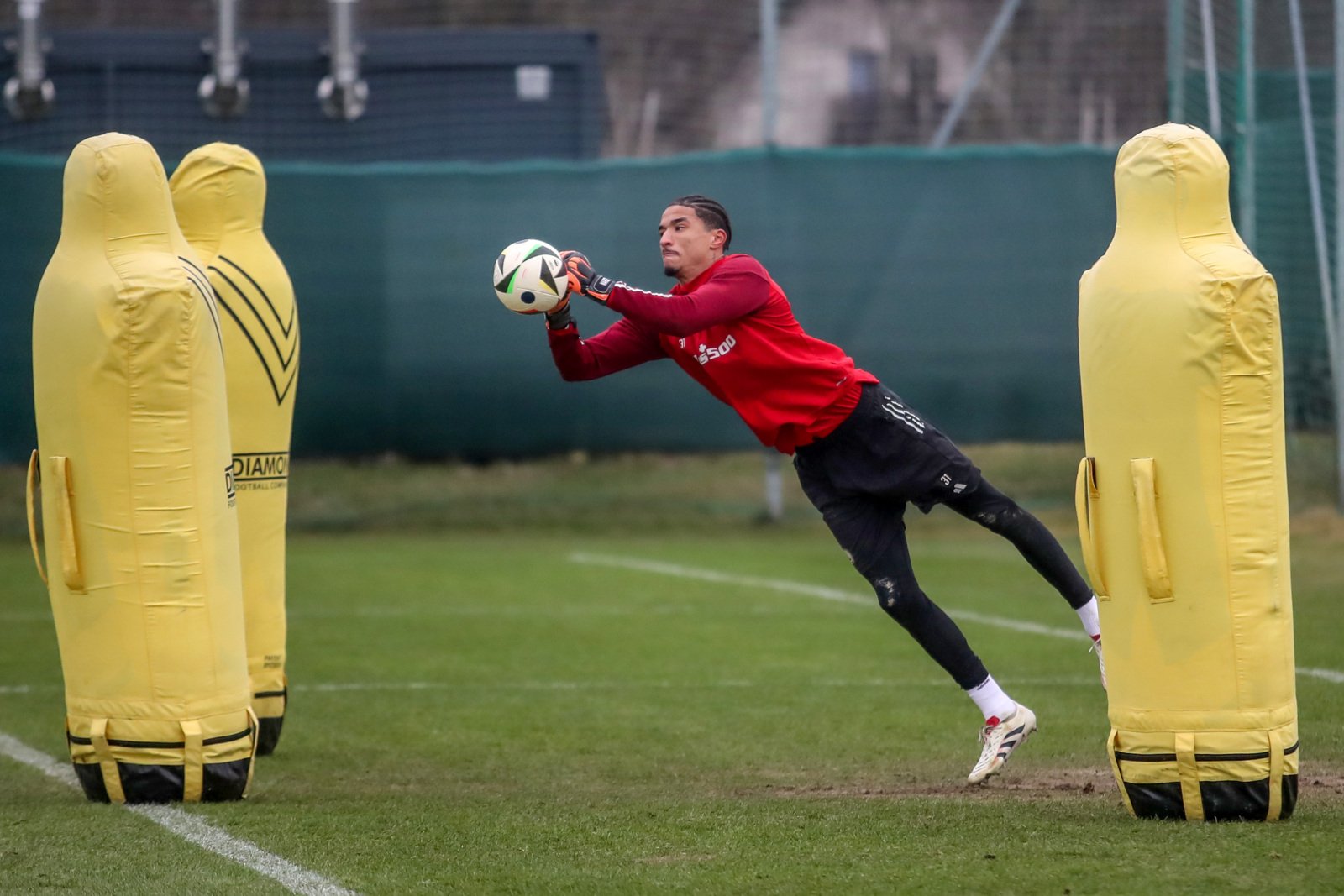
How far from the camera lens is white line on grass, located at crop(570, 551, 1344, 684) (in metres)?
9.38

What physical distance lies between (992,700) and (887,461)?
3.07ft

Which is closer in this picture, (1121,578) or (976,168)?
(1121,578)

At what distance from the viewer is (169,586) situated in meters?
5.53

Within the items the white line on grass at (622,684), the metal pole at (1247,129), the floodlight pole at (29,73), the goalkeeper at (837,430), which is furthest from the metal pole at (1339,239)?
the floodlight pole at (29,73)

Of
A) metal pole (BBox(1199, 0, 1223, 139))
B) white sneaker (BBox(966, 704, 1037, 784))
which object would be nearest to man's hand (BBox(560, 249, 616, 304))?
white sneaker (BBox(966, 704, 1037, 784))

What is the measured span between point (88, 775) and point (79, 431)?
1.13 metres

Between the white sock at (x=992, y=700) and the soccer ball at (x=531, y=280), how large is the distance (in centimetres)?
200

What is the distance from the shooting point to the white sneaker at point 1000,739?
5766 millimetres

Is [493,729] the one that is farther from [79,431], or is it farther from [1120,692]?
[1120,692]

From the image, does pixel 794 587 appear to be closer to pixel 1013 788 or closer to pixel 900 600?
pixel 900 600

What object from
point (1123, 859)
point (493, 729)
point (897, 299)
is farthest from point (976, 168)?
point (1123, 859)

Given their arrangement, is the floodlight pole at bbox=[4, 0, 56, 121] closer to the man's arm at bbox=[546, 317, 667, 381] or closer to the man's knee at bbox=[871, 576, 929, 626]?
the man's arm at bbox=[546, 317, 667, 381]

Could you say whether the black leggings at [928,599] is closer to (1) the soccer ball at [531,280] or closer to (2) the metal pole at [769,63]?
(1) the soccer ball at [531,280]

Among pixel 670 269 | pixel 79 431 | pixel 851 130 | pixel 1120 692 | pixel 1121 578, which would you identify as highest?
pixel 851 130
